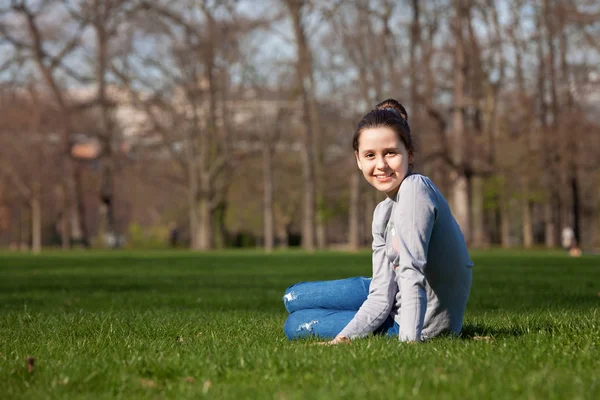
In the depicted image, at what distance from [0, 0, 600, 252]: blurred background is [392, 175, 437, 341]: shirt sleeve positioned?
35.7 m

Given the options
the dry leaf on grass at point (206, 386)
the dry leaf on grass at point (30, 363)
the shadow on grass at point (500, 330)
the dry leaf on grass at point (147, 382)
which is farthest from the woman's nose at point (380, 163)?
the dry leaf on grass at point (30, 363)

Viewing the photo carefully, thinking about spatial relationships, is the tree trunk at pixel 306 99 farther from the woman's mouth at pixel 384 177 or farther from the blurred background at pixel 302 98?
the woman's mouth at pixel 384 177

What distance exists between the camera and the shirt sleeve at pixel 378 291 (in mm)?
6355

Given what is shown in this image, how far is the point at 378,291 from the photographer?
6430 mm

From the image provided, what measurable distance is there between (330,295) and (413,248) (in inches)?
50.7

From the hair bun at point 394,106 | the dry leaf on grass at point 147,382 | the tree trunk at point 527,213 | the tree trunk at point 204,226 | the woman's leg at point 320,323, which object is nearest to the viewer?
the dry leaf on grass at point 147,382

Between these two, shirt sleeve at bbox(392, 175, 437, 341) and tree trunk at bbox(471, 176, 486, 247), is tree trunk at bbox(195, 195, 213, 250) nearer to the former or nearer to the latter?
tree trunk at bbox(471, 176, 486, 247)

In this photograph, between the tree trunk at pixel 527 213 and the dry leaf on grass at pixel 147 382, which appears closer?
the dry leaf on grass at pixel 147 382

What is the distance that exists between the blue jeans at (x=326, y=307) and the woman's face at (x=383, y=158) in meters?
1.06

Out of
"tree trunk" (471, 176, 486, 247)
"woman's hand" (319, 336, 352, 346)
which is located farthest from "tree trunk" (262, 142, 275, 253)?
"woman's hand" (319, 336, 352, 346)

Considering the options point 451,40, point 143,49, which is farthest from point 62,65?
point 451,40

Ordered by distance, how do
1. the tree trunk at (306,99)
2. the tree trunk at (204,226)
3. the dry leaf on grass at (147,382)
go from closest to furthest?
1. the dry leaf on grass at (147,382)
2. the tree trunk at (306,99)
3. the tree trunk at (204,226)

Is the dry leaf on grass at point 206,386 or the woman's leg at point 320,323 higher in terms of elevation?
the woman's leg at point 320,323

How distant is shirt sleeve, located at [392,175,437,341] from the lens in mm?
5828
